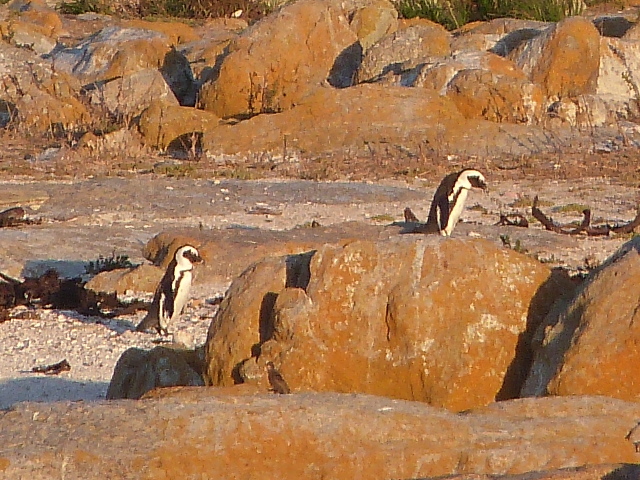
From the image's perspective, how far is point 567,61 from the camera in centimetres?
1775

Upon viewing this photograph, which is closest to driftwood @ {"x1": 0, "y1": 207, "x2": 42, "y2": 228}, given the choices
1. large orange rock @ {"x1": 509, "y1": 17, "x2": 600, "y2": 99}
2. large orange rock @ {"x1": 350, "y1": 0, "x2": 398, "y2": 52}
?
large orange rock @ {"x1": 509, "y1": 17, "x2": 600, "y2": 99}

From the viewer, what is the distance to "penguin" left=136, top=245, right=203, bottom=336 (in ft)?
26.2

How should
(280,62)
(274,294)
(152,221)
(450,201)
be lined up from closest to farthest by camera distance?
(274,294), (450,201), (152,221), (280,62)

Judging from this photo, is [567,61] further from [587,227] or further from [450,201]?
[450,201]

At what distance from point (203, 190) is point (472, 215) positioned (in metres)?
2.91

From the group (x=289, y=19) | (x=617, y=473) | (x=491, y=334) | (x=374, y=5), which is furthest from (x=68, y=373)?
(x=374, y=5)

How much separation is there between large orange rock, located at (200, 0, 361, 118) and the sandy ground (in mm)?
3841

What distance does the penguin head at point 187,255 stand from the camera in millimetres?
8672

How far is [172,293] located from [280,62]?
10.3 m

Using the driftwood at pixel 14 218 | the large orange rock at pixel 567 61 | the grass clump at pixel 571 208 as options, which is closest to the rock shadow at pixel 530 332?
the grass clump at pixel 571 208

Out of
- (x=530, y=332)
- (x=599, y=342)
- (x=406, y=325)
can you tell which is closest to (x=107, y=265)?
(x=406, y=325)

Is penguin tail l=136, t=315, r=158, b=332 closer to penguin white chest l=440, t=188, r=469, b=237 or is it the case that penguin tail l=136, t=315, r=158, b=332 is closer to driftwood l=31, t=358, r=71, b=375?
driftwood l=31, t=358, r=71, b=375

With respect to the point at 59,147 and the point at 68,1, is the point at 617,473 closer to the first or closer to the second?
the point at 59,147

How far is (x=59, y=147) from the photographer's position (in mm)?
16250
